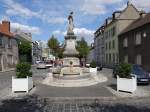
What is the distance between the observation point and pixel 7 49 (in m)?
47.9

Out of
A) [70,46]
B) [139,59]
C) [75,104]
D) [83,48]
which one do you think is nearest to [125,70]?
[75,104]

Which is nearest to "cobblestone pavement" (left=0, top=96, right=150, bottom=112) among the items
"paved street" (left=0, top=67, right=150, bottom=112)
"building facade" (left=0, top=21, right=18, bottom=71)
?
"paved street" (left=0, top=67, right=150, bottom=112)

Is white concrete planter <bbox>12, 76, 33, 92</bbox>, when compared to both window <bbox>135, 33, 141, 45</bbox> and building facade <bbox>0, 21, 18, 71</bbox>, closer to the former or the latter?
window <bbox>135, 33, 141, 45</bbox>

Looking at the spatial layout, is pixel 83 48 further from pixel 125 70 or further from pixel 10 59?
pixel 125 70

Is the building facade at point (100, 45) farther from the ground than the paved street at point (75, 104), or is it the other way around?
the building facade at point (100, 45)

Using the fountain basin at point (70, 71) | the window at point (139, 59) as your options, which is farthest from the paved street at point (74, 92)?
the window at point (139, 59)

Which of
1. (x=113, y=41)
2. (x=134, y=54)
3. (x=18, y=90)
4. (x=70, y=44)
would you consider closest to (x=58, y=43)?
(x=113, y=41)

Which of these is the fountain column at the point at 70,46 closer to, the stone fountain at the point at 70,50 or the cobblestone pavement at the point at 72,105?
the stone fountain at the point at 70,50

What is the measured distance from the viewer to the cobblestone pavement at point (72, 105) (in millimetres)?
9695

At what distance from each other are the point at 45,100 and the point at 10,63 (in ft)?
128

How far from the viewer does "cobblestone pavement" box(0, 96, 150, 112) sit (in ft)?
31.8

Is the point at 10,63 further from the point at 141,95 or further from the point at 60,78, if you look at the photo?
the point at 141,95

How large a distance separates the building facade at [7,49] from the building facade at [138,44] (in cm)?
2003

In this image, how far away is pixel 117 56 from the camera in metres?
49.8
